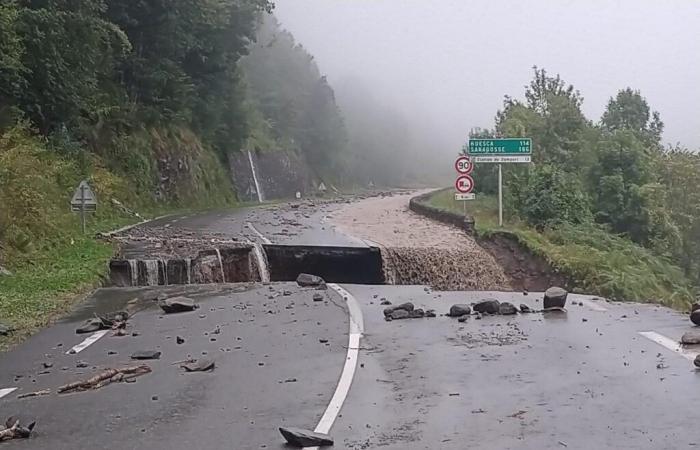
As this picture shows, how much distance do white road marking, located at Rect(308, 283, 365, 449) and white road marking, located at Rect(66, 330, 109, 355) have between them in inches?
133

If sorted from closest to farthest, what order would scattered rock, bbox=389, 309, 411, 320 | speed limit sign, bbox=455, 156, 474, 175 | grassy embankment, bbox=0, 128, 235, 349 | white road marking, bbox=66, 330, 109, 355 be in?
white road marking, bbox=66, 330, 109, 355 → scattered rock, bbox=389, 309, 411, 320 → grassy embankment, bbox=0, 128, 235, 349 → speed limit sign, bbox=455, 156, 474, 175

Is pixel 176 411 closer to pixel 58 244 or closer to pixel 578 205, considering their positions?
pixel 58 244

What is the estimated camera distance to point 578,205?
1155 inches

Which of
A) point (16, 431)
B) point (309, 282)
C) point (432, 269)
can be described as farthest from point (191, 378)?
point (432, 269)

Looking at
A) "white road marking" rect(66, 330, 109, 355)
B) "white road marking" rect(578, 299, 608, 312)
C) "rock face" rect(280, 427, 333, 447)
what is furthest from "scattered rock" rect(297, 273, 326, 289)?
"rock face" rect(280, 427, 333, 447)

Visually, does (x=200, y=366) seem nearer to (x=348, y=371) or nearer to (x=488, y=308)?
(x=348, y=371)

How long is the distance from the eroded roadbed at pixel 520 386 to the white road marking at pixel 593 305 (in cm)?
112

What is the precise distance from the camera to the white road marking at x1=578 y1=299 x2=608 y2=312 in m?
13.1

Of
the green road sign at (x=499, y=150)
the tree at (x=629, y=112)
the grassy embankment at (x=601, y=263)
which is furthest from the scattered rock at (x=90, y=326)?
the tree at (x=629, y=112)

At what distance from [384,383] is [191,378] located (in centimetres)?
203

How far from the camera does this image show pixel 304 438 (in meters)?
6.11

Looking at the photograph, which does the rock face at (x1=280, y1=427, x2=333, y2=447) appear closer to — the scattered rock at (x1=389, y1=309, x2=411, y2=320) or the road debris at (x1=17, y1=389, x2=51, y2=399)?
the road debris at (x1=17, y1=389, x2=51, y2=399)


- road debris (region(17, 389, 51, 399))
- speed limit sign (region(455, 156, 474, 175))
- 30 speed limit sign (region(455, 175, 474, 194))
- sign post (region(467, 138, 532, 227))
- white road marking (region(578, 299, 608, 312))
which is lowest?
white road marking (region(578, 299, 608, 312))

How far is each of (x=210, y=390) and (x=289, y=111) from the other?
263 feet
